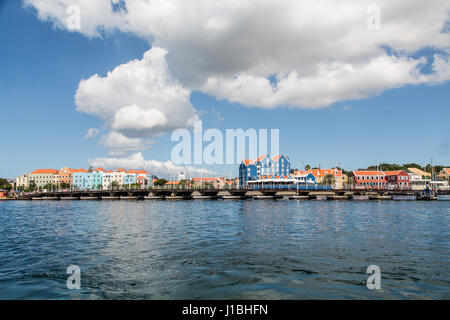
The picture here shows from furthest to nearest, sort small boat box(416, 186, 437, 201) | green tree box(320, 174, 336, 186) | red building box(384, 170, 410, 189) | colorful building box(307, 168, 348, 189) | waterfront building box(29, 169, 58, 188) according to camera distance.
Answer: waterfront building box(29, 169, 58, 188) < colorful building box(307, 168, 348, 189) < green tree box(320, 174, 336, 186) < red building box(384, 170, 410, 189) < small boat box(416, 186, 437, 201)

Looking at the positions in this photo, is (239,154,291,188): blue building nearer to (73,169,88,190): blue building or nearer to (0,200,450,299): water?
(73,169,88,190): blue building

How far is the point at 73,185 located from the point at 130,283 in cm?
20291

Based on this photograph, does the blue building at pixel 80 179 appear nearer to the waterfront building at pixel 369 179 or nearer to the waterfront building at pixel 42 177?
the waterfront building at pixel 42 177

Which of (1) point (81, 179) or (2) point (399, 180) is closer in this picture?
(2) point (399, 180)

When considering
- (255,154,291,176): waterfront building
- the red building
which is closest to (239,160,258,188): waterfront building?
(255,154,291,176): waterfront building

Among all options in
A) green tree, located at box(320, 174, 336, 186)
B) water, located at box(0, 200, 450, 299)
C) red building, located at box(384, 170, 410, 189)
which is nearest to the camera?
water, located at box(0, 200, 450, 299)

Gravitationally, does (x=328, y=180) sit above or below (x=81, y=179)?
below

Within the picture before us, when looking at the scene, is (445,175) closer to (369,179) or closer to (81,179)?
(369,179)

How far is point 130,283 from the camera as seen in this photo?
12.1 metres

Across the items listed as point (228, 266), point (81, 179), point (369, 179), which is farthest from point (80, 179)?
point (228, 266)
